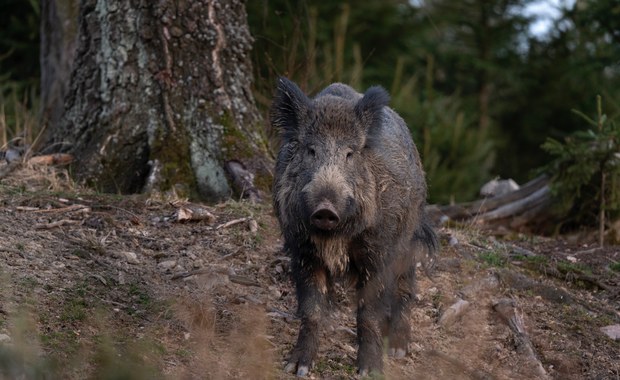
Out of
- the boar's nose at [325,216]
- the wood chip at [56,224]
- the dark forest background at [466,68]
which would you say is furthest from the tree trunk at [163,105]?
the dark forest background at [466,68]

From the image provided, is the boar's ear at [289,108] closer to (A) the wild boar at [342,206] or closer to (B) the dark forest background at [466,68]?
(A) the wild boar at [342,206]

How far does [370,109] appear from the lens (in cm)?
575

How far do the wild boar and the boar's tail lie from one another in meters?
0.57

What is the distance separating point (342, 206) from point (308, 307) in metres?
0.74

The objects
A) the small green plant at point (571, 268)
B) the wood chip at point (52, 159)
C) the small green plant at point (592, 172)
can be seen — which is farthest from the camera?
the small green plant at point (592, 172)

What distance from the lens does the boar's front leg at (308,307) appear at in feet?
17.9

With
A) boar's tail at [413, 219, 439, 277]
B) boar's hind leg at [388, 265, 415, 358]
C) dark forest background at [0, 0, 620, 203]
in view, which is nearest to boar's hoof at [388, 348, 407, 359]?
boar's hind leg at [388, 265, 415, 358]

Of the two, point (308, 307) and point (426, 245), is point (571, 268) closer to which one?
point (426, 245)

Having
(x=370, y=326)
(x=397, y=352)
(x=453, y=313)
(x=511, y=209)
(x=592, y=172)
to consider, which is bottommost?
(x=397, y=352)

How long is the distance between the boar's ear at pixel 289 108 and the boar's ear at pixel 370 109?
31 centimetres

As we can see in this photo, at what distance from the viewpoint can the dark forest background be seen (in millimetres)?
14297

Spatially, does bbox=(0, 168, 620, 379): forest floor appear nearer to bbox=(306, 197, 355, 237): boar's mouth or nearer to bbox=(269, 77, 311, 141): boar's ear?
bbox=(306, 197, 355, 237): boar's mouth

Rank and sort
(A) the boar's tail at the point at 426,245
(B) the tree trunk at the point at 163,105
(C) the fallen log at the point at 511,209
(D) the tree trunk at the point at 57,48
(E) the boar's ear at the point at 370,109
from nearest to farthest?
1. (E) the boar's ear at the point at 370,109
2. (A) the boar's tail at the point at 426,245
3. (B) the tree trunk at the point at 163,105
4. (C) the fallen log at the point at 511,209
5. (D) the tree trunk at the point at 57,48

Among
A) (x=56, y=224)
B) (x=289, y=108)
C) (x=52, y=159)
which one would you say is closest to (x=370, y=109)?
(x=289, y=108)
